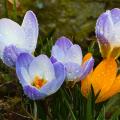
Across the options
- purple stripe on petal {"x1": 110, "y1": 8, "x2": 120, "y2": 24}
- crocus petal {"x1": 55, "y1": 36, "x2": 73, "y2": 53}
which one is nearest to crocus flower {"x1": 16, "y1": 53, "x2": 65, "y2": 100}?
crocus petal {"x1": 55, "y1": 36, "x2": 73, "y2": 53}

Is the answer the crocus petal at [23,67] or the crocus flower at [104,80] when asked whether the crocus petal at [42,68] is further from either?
the crocus flower at [104,80]

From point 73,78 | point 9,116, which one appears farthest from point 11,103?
point 73,78

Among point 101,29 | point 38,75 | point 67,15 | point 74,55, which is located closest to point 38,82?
point 38,75

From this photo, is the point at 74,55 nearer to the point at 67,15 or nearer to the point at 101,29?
the point at 101,29

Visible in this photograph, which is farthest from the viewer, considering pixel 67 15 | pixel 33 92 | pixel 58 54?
pixel 67 15

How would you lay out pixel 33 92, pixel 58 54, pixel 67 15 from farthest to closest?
pixel 67 15, pixel 58 54, pixel 33 92

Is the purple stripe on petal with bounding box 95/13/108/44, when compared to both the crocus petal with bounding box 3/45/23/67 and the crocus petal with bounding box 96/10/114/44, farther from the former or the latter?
the crocus petal with bounding box 3/45/23/67

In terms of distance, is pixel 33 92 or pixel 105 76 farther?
pixel 105 76
